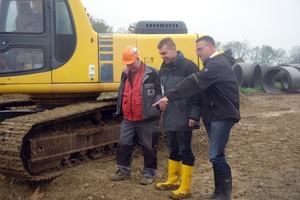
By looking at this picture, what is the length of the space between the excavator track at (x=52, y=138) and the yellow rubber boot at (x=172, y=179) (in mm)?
1379

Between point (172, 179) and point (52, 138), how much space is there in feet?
5.39

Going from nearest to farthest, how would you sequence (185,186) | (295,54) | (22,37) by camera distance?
(185,186) < (22,37) < (295,54)

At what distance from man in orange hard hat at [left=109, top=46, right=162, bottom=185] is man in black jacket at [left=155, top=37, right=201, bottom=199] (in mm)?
213

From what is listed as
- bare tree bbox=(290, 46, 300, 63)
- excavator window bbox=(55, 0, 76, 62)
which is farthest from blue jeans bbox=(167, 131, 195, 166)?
bare tree bbox=(290, 46, 300, 63)

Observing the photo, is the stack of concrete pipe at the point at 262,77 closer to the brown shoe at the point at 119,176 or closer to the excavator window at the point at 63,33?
the excavator window at the point at 63,33

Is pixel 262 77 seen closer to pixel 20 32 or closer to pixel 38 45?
pixel 38 45

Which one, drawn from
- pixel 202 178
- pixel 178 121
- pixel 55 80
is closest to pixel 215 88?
pixel 178 121

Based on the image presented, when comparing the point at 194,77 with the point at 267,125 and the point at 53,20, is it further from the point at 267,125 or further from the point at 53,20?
the point at 267,125

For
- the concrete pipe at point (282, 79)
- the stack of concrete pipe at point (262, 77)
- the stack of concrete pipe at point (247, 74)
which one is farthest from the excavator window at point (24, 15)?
the stack of concrete pipe at point (247, 74)

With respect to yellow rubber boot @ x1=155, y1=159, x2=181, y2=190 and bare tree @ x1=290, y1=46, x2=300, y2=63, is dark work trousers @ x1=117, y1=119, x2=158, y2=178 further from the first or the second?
bare tree @ x1=290, y1=46, x2=300, y2=63

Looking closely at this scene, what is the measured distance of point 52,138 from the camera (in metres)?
5.48

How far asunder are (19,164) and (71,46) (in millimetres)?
1819

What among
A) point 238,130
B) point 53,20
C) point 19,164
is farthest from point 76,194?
point 238,130

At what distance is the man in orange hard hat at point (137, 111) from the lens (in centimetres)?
531
